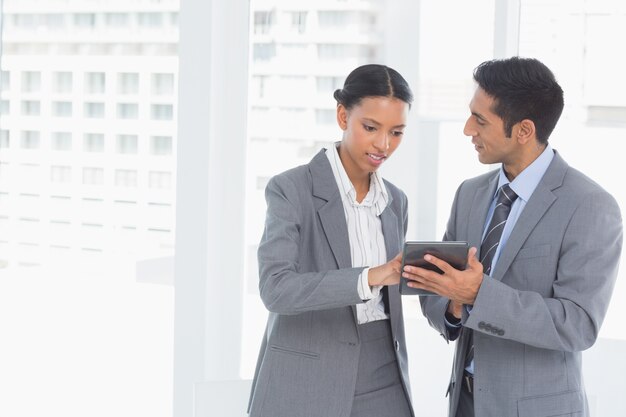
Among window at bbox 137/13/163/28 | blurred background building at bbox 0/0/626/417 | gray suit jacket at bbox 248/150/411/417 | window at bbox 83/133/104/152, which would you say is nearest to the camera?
gray suit jacket at bbox 248/150/411/417

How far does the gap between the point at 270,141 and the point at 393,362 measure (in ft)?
6.01

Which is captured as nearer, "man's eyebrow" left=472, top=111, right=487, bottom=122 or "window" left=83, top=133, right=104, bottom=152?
"man's eyebrow" left=472, top=111, right=487, bottom=122

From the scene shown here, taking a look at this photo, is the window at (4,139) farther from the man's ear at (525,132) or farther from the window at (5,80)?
the man's ear at (525,132)

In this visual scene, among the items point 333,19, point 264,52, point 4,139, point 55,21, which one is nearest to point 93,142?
point 4,139

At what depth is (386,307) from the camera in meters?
2.17

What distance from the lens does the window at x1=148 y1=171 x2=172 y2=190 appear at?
3867mm

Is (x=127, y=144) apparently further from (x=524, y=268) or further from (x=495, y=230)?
(x=524, y=268)

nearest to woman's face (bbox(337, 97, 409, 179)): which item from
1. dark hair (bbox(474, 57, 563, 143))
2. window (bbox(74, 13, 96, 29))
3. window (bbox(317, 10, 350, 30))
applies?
dark hair (bbox(474, 57, 563, 143))

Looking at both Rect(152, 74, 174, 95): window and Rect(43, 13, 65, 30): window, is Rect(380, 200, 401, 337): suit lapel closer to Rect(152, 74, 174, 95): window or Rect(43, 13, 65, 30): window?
Rect(152, 74, 174, 95): window

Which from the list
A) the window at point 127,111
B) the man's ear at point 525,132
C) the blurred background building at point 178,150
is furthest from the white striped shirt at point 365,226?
the window at point 127,111

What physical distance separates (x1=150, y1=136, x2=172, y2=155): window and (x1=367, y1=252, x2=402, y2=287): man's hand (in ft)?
6.83

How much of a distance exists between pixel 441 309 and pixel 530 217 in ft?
1.24

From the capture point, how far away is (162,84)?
386 cm

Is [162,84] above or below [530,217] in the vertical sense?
above
